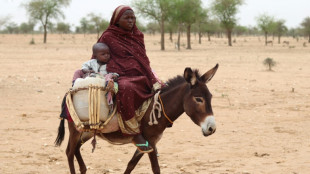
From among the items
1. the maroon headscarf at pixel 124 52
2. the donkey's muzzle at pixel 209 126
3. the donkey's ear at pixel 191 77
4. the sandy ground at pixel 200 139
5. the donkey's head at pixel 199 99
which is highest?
the maroon headscarf at pixel 124 52

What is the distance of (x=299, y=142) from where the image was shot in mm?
7062

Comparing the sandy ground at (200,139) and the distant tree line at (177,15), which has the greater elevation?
the distant tree line at (177,15)

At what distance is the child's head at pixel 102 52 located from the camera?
4168mm

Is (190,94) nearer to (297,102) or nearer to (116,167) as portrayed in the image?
(116,167)

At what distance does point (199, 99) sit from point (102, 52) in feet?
3.75

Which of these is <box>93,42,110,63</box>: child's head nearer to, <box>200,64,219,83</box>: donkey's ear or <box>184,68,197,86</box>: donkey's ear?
<box>184,68,197,86</box>: donkey's ear

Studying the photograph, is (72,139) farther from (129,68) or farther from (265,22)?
(265,22)

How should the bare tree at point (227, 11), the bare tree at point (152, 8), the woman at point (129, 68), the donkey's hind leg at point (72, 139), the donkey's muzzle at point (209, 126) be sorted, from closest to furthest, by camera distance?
the donkey's muzzle at point (209, 126)
the woman at point (129, 68)
the donkey's hind leg at point (72, 139)
the bare tree at point (152, 8)
the bare tree at point (227, 11)

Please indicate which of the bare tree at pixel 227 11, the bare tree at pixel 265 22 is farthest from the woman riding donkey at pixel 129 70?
the bare tree at pixel 265 22

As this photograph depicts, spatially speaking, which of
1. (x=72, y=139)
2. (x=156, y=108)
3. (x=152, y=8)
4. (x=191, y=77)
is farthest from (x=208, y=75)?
(x=152, y=8)

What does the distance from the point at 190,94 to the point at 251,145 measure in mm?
3381

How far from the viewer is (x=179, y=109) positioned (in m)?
4.16

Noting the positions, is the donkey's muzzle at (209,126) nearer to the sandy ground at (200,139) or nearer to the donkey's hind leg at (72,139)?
the donkey's hind leg at (72,139)

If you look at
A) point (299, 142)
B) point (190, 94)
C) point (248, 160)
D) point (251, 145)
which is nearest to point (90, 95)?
point (190, 94)
